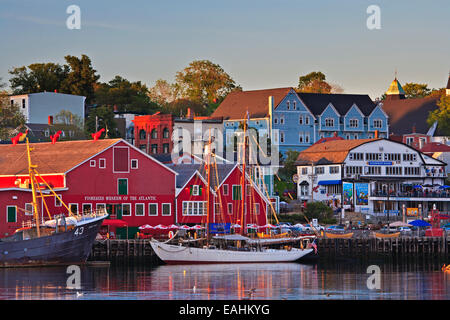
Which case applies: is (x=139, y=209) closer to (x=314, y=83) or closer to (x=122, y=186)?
(x=122, y=186)

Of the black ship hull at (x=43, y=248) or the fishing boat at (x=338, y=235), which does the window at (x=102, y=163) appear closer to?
the black ship hull at (x=43, y=248)

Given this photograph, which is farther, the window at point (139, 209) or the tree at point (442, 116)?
the tree at point (442, 116)

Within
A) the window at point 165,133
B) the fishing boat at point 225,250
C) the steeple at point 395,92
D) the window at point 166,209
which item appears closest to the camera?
the fishing boat at point 225,250

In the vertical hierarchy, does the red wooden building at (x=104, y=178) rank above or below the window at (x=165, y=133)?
below

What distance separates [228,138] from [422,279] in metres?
78.9

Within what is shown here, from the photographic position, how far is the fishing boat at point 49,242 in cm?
8050

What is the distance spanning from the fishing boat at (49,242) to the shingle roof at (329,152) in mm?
52561

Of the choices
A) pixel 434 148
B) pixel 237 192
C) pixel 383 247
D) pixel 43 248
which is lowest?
pixel 383 247

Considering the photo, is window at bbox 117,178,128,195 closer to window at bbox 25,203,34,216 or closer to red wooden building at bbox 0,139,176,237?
red wooden building at bbox 0,139,176,237

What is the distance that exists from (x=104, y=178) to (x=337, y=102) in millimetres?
74399

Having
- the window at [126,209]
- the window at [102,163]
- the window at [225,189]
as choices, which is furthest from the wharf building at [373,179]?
the window at [102,163]

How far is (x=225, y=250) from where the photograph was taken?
90.2 meters

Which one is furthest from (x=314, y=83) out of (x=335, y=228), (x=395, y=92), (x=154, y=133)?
(x=335, y=228)

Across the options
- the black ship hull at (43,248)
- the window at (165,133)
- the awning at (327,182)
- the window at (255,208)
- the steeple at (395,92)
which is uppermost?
the steeple at (395,92)
